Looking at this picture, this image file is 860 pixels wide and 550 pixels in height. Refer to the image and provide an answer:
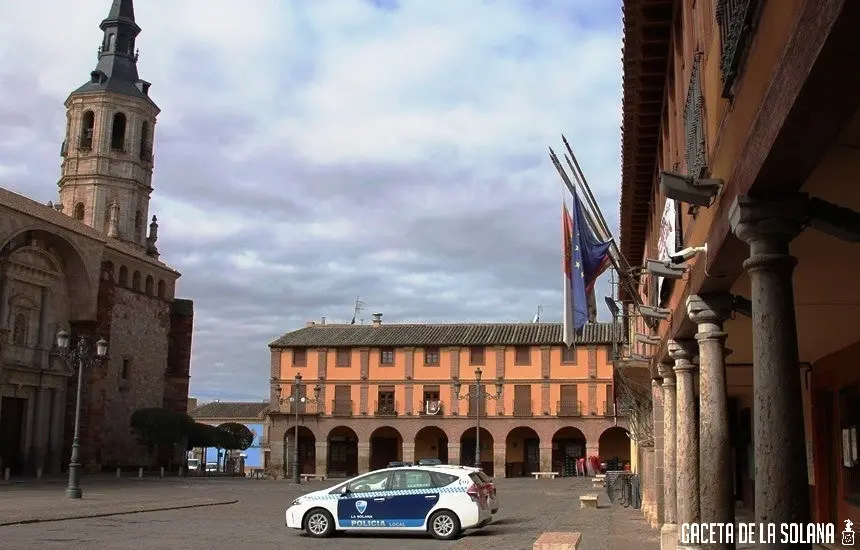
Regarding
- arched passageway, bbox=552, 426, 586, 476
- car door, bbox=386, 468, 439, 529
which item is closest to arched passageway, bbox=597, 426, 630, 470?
arched passageway, bbox=552, 426, 586, 476

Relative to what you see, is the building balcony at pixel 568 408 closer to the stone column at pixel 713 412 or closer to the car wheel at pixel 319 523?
the car wheel at pixel 319 523

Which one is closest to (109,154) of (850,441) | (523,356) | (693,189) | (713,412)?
(523,356)

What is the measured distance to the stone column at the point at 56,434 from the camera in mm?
47875

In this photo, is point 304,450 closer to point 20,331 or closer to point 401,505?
point 20,331

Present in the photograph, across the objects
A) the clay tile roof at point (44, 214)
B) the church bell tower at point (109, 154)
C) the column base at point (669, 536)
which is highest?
the church bell tower at point (109, 154)

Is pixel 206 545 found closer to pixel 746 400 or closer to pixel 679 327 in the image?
pixel 679 327

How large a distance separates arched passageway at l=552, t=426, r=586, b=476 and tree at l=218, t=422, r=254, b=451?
2084cm

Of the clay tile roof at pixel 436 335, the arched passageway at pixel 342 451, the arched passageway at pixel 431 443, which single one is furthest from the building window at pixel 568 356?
the arched passageway at pixel 342 451

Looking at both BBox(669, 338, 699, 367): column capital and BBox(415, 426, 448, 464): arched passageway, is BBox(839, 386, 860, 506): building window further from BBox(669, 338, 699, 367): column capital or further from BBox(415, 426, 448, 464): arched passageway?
BBox(415, 426, 448, 464): arched passageway

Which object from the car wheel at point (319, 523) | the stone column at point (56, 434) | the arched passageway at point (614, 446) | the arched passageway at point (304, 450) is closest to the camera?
the car wheel at point (319, 523)

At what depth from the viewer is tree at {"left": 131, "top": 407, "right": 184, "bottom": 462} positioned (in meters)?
53.9

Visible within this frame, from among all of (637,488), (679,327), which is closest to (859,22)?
(679,327)

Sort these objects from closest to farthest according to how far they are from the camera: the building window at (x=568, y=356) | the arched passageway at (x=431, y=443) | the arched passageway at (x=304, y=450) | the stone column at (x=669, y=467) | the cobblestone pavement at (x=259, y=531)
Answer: the stone column at (x=669, y=467)
the cobblestone pavement at (x=259, y=531)
the building window at (x=568, y=356)
the arched passageway at (x=304, y=450)
the arched passageway at (x=431, y=443)

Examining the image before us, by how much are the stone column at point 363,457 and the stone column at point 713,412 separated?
184 feet
